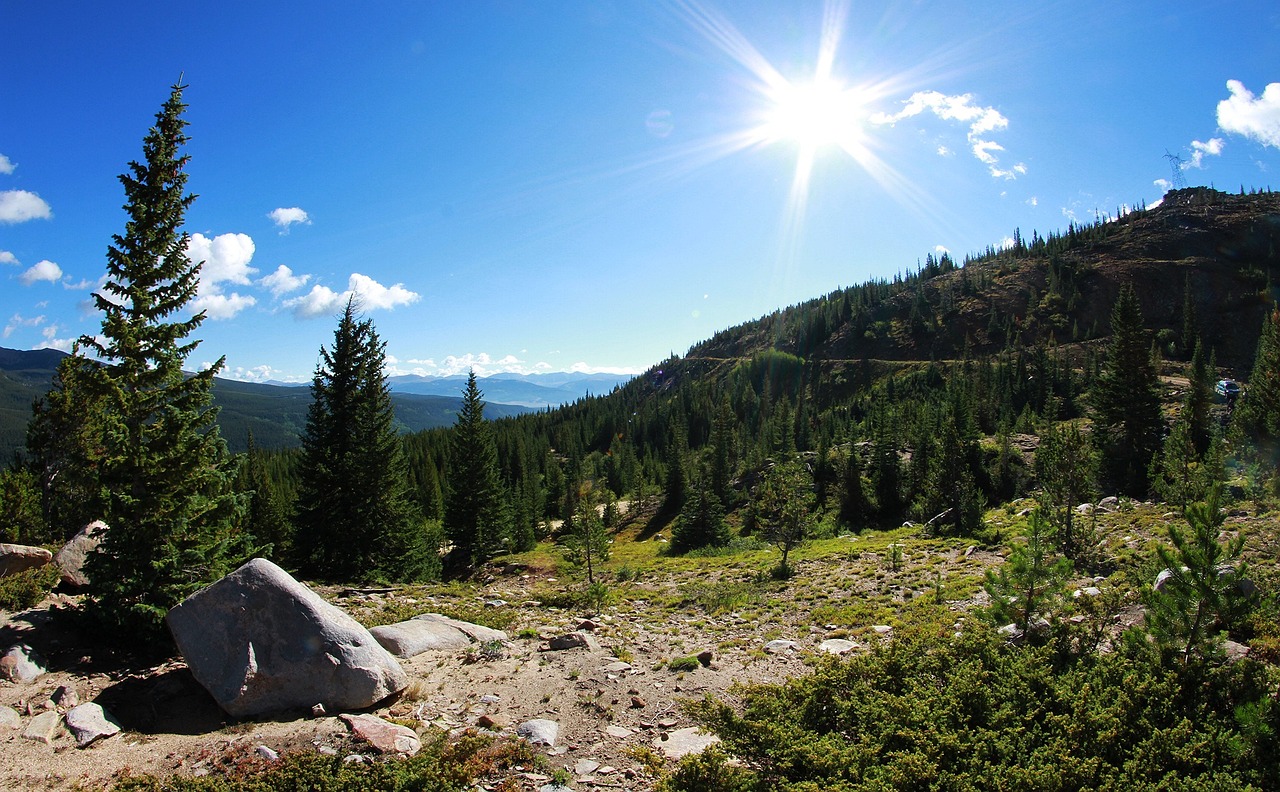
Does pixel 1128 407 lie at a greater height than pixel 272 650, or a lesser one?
greater

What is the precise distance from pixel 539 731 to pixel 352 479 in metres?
18.3

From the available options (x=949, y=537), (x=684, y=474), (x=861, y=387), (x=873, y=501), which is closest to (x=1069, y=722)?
(x=949, y=537)

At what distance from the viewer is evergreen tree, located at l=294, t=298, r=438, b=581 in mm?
24000

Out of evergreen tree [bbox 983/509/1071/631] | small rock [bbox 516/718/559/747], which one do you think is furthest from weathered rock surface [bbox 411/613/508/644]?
evergreen tree [bbox 983/509/1071/631]

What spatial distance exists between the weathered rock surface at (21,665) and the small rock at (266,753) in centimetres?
514

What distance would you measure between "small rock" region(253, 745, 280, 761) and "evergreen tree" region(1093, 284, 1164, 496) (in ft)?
190

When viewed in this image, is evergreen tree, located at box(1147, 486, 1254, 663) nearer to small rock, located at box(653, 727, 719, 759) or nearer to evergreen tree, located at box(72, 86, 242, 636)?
small rock, located at box(653, 727, 719, 759)

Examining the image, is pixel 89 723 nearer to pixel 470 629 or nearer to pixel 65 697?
pixel 65 697

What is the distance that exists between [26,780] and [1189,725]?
52.9 feet

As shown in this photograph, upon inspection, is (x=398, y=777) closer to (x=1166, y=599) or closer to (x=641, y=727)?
(x=641, y=727)

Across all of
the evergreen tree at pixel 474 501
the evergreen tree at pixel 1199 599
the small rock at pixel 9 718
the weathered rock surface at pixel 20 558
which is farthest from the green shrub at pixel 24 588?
the evergreen tree at pixel 474 501

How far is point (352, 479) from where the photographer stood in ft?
79.1

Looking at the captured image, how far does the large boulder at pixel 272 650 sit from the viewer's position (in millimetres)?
9656

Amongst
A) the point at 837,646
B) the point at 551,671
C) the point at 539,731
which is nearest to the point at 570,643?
the point at 551,671
